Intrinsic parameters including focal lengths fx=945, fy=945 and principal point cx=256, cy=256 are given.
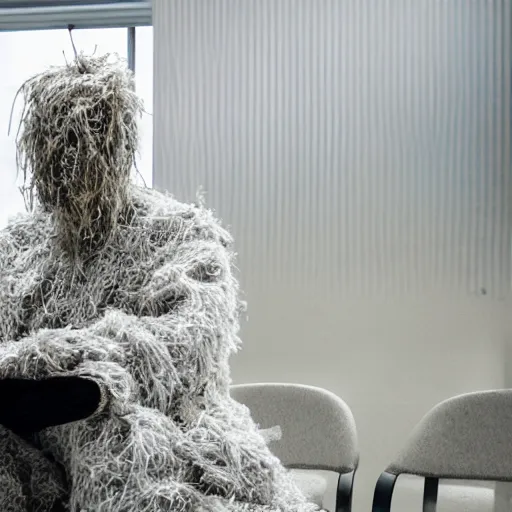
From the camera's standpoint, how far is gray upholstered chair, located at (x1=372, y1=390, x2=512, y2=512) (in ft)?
6.55

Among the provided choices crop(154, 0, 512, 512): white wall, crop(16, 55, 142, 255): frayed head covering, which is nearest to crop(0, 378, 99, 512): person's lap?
crop(16, 55, 142, 255): frayed head covering

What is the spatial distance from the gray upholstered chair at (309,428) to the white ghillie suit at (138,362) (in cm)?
75

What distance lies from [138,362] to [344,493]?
952 mm

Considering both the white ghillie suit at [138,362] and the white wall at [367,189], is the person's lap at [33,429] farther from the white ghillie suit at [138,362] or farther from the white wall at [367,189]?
the white wall at [367,189]

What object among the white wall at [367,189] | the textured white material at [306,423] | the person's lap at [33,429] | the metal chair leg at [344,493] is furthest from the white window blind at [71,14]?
the person's lap at [33,429]

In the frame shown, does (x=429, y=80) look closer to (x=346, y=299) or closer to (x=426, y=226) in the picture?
(x=426, y=226)

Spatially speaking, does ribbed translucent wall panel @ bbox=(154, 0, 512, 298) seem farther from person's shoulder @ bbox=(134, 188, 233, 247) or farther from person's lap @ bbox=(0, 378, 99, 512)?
person's lap @ bbox=(0, 378, 99, 512)

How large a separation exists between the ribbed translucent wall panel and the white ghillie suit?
1.26 m

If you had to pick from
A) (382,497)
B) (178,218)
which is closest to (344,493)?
(382,497)

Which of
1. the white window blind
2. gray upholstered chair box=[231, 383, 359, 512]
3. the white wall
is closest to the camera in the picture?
gray upholstered chair box=[231, 383, 359, 512]

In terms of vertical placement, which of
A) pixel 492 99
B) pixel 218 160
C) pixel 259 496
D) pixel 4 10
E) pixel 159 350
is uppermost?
pixel 4 10

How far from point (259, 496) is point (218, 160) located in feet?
Result: 5.61

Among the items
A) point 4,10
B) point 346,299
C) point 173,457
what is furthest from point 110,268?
point 4,10

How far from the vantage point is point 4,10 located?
117 inches
